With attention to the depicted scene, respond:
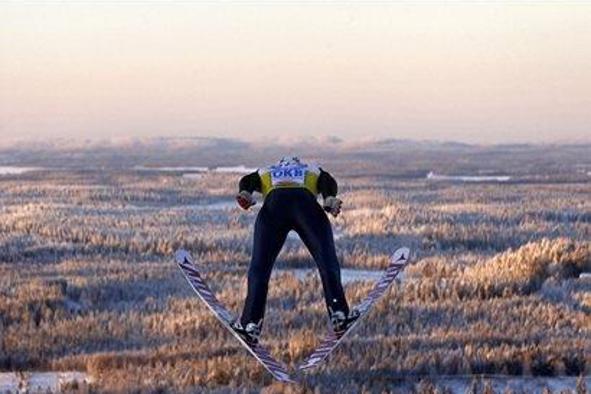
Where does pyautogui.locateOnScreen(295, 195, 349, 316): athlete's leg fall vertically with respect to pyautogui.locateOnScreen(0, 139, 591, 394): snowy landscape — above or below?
above

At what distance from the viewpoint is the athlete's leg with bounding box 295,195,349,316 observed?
31.7 feet

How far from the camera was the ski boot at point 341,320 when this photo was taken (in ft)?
32.0

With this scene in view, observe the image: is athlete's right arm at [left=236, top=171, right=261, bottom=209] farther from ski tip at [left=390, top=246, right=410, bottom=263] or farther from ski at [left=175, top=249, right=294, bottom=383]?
ski tip at [left=390, top=246, right=410, bottom=263]

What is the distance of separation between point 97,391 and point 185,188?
51.1 m

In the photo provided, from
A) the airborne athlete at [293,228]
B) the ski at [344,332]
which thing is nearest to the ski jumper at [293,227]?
the airborne athlete at [293,228]

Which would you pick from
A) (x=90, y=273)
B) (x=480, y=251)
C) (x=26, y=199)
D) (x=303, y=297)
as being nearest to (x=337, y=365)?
(x=303, y=297)

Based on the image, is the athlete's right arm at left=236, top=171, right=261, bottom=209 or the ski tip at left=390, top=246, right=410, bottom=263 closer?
the athlete's right arm at left=236, top=171, right=261, bottom=209

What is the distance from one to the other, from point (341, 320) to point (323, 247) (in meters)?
0.70

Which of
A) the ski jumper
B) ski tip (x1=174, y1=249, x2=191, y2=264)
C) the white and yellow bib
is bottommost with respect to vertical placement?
ski tip (x1=174, y1=249, x2=191, y2=264)

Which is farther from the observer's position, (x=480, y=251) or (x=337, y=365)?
(x=480, y=251)

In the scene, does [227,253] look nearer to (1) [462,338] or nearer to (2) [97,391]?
(1) [462,338]

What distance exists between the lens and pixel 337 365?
988cm

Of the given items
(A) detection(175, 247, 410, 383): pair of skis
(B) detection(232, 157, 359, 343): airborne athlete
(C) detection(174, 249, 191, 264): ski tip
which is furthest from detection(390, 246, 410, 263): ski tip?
(C) detection(174, 249, 191, 264): ski tip

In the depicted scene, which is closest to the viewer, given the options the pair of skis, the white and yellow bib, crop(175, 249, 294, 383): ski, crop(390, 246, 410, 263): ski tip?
crop(175, 249, 294, 383): ski
